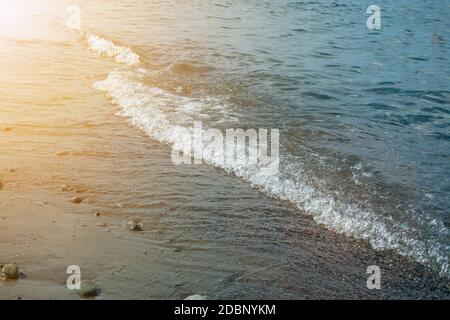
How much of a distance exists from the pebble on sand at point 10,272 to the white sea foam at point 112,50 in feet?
27.6

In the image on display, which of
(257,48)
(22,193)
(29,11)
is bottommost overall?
(22,193)

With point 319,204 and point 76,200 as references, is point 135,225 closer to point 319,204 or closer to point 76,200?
point 76,200

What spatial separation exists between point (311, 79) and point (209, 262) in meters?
7.45

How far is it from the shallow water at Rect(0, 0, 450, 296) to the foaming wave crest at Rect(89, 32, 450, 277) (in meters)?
0.02

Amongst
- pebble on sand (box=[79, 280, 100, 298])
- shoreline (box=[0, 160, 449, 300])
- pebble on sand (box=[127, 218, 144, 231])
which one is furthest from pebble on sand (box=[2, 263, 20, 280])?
pebble on sand (box=[127, 218, 144, 231])

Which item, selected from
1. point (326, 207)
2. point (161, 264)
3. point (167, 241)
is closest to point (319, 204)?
point (326, 207)

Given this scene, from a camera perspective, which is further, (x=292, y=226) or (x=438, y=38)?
(x=438, y=38)

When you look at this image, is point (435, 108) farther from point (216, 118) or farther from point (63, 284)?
point (63, 284)

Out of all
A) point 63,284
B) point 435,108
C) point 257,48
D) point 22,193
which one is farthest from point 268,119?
point 257,48

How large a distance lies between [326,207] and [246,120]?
3036 mm

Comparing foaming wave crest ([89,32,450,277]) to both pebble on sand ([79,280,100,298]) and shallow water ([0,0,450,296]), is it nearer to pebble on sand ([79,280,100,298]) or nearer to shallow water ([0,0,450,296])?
shallow water ([0,0,450,296])

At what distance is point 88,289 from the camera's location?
3543 mm

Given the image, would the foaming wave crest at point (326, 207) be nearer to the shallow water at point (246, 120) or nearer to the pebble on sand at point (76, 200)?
the shallow water at point (246, 120)

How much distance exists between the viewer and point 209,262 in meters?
4.08
